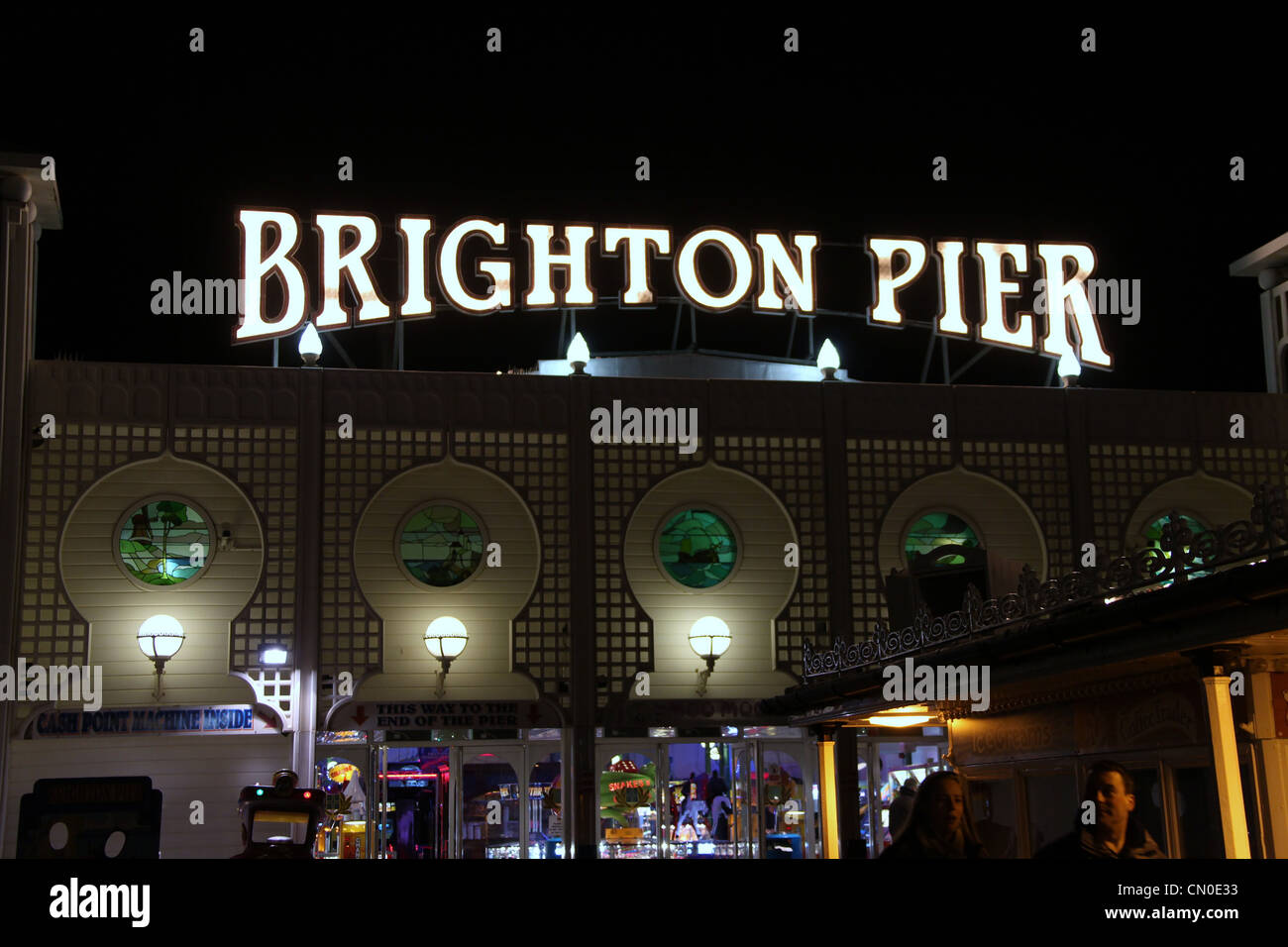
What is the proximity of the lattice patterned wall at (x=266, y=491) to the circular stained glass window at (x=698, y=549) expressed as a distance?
6.62m

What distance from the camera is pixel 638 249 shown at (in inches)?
1139

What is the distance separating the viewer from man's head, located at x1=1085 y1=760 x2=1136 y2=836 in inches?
247

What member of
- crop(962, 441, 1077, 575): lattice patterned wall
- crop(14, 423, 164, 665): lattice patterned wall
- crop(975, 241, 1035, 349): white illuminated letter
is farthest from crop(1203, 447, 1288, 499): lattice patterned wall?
crop(14, 423, 164, 665): lattice patterned wall

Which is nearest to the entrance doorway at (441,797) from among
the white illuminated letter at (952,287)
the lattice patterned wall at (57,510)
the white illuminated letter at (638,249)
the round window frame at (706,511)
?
the round window frame at (706,511)

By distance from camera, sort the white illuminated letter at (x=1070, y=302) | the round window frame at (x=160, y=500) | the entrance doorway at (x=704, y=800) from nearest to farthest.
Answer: the round window frame at (x=160, y=500)
the entrance doorway at (x=704, y=800)
the white illuminated letter at (x=1070, y=302)

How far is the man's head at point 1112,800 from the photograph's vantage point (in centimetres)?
626

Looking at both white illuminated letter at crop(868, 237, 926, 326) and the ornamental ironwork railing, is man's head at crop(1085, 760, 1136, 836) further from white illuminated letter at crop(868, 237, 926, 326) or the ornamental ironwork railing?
white illuminated letter at crop(868, 237, 926, 326)

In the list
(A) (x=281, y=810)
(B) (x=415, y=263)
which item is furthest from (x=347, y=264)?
(A) (x=281, y=810)

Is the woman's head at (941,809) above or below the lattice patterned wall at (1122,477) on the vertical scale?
below

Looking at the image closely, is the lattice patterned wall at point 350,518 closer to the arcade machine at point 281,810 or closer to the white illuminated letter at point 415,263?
the white illuminated letter at point 415,263

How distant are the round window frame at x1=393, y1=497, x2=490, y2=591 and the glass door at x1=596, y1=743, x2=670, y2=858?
3.80 meters
